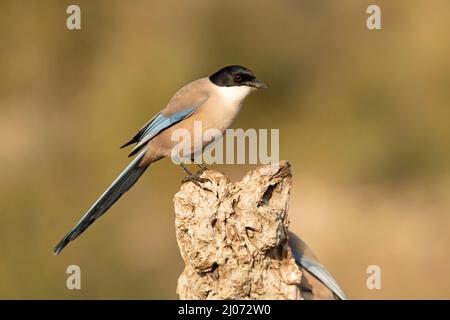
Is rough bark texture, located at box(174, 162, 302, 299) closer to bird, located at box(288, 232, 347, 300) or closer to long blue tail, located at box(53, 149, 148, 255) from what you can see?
bird, located at box(288, 232, 347, 300)

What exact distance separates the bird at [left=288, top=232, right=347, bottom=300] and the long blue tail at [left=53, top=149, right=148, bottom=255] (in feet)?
4.25

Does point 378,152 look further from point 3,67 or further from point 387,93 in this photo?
point 3,67

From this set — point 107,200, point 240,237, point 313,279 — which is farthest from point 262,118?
point 240,237

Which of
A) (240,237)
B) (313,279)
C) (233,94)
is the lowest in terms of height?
(313,279)

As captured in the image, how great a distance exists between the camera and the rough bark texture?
4.62m

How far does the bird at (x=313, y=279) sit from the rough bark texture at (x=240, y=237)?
677mm

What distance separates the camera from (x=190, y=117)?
6105mm

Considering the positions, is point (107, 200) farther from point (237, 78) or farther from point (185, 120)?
point (237, 78)

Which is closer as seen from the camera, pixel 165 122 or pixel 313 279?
pixel 313 279

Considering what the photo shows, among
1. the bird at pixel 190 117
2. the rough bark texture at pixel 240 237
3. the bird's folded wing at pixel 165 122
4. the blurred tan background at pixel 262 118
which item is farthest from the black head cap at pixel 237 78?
the blurred tan background at pixel 262 118

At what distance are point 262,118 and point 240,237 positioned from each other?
4992mm

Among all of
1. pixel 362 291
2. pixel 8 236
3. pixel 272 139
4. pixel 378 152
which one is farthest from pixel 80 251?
pixel 378 152

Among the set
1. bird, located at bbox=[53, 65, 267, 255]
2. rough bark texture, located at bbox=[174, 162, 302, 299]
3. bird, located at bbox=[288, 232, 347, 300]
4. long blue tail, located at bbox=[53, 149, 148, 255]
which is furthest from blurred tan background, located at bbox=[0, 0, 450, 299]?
rough bark texture, located at bbox=[174, 162, 302, 299]

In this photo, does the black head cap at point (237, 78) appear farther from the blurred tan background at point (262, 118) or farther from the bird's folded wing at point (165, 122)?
the blurred tan background at point (262, 118)
